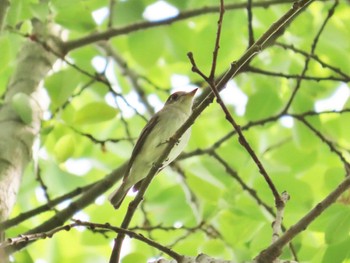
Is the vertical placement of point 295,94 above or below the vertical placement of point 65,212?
above

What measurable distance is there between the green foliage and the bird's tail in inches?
6.8

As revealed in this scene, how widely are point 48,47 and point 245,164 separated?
1.40 m

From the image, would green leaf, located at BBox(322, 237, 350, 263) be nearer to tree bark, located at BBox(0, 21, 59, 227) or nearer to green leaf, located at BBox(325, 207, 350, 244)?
green leaf, located at BBox(325, 207, 350, 244)

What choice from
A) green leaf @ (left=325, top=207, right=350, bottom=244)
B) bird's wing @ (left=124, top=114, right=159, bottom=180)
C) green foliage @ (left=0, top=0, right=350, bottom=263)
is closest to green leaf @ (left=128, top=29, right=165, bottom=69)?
green foliage @ (left=0, top=0, right=350, bottom=263)

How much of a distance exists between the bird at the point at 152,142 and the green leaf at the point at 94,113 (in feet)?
0.78

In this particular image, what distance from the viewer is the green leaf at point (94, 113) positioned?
Answer: 13.0 feet

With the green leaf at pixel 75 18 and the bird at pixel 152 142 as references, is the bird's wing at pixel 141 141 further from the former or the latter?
the green leaf at pixel 75 18

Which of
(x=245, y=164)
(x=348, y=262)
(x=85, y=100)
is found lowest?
(x=348, y=262)

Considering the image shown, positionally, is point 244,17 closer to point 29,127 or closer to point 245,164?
point 245,164

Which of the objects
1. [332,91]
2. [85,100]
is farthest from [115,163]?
[332,91]

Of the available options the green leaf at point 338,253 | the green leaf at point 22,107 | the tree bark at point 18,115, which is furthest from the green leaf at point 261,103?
the green leaf at point 338,253

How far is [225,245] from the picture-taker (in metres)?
3.82

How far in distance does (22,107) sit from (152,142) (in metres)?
0.72

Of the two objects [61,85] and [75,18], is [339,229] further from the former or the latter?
[75,18]
